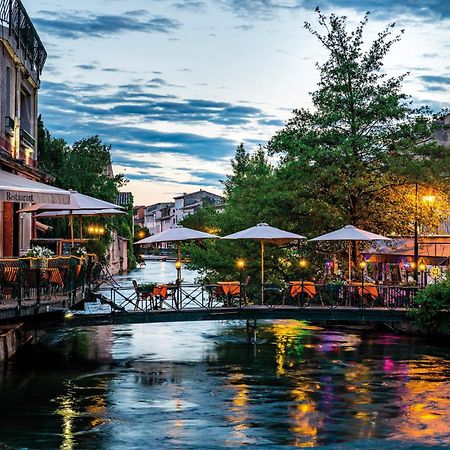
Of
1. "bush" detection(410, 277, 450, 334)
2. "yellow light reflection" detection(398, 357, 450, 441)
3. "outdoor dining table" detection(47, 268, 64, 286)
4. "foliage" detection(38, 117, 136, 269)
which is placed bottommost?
"yellow light reflection" detection(398, 357, 450, 441)

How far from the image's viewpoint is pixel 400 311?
96.7 feet

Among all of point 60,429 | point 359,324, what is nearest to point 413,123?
point 359,324

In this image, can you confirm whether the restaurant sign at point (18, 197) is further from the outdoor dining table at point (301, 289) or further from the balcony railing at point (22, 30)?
the outdoor dining table at point (301, 289)

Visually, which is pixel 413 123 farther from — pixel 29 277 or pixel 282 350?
pixel 29 277

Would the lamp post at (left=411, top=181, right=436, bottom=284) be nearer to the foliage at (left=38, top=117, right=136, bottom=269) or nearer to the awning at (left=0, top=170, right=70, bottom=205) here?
the awning at (left=0, top=170, right=70, bottom=205)

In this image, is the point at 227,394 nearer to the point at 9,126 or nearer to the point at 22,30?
the point at 9,126

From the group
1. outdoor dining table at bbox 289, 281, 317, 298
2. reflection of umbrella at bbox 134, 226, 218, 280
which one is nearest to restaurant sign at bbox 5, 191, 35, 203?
reflection of umbrella at bbox 134, 226, 218, 280

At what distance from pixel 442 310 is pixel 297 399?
33.7 ft

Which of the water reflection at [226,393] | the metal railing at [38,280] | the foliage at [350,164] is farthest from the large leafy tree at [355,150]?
the metal railing at [38,280]

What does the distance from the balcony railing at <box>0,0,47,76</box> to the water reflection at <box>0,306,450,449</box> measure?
10569 millimetres

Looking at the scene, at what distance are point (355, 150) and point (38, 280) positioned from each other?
20.1 metres

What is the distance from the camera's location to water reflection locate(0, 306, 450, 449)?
1731 centimetres

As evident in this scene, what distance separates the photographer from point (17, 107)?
31250 mm

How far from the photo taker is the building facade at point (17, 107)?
92.5ft
